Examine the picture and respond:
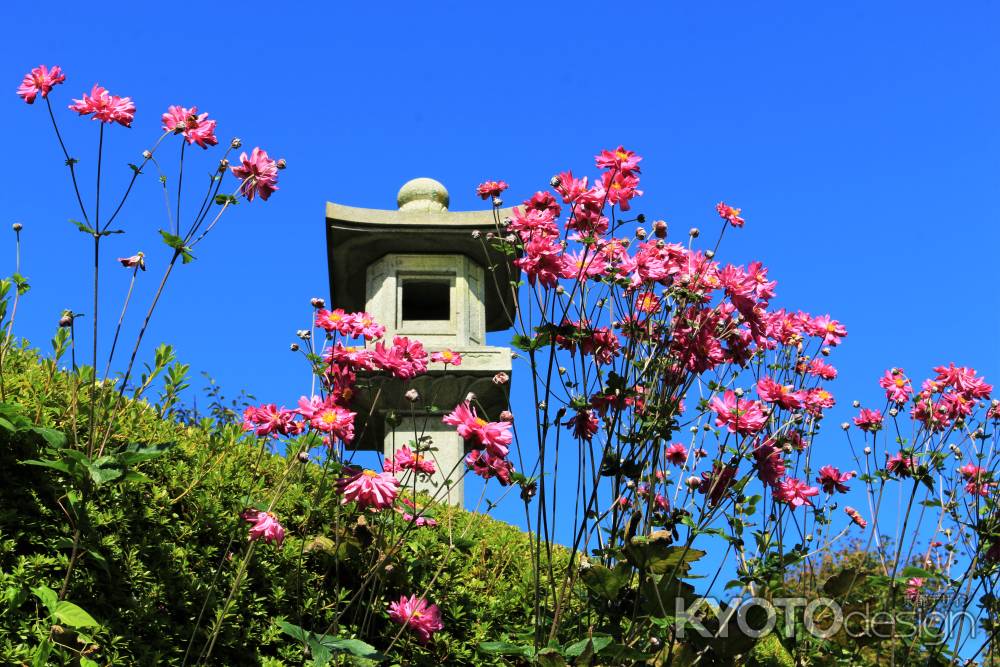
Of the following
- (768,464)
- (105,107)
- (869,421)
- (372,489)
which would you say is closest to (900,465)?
(869,421)

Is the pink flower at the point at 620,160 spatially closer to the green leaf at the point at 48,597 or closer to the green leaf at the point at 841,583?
the green leaf at the point at 841,583

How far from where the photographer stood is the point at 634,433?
341cm

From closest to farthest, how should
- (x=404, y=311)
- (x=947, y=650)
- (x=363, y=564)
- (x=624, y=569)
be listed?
(x=624, y=569), (x=363, y=564), (x=947, y=650), (x=404, y=311)

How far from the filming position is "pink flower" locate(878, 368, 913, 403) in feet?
15.0

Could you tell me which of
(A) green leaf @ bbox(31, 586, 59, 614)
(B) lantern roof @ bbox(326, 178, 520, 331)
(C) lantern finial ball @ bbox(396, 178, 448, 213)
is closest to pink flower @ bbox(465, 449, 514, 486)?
(A) green leaf @ bbox(31, 586, 59, 614)

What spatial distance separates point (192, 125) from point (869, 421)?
3362 mm

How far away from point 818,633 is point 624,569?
4.18 ft

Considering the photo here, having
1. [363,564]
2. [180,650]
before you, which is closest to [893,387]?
[363,564]

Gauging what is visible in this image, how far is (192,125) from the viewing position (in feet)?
11.6

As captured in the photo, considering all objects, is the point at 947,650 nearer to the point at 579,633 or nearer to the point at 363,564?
the point at 579,633

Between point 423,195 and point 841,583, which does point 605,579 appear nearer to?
point 841,583

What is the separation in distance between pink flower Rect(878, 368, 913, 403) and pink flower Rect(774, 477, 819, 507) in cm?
75

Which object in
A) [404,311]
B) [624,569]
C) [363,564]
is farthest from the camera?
[404,311]

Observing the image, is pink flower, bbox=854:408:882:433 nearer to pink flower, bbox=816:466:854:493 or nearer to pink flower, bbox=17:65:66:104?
pink flower, bbox=816:466:854:493
